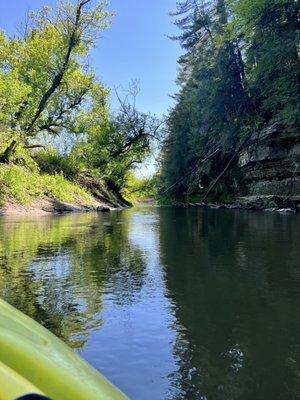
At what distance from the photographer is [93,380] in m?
1.47

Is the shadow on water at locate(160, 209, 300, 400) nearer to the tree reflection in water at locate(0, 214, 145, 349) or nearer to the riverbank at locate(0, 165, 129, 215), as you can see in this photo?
the tree reflection in water at locate(0, 214, 145, 349)

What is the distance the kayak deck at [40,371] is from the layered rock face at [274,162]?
2558cm

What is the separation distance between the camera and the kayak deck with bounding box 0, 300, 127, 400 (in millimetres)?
1097

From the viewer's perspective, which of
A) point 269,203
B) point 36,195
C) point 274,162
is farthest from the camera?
point 274,162

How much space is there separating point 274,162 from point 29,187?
15.9 metres

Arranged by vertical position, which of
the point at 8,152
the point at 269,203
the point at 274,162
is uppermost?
the point at 8,152

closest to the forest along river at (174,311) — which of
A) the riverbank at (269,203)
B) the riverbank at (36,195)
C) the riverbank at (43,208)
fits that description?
the riverbank at (43,208)

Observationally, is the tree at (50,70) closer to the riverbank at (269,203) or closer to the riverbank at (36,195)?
the riverbank at (36,195)

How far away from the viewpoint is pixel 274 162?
30.1 metres

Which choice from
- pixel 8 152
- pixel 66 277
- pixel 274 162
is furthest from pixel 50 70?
pixel 66 277

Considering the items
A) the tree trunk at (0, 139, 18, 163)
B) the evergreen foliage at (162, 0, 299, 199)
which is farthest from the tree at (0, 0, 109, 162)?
the evergreen foliage at (162, 0, 299, 199)

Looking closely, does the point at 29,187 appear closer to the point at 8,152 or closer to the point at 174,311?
the point at 8,152

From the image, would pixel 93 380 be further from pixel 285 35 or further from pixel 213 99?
pixel 213 99

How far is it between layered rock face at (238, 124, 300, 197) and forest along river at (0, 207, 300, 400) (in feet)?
60.9
